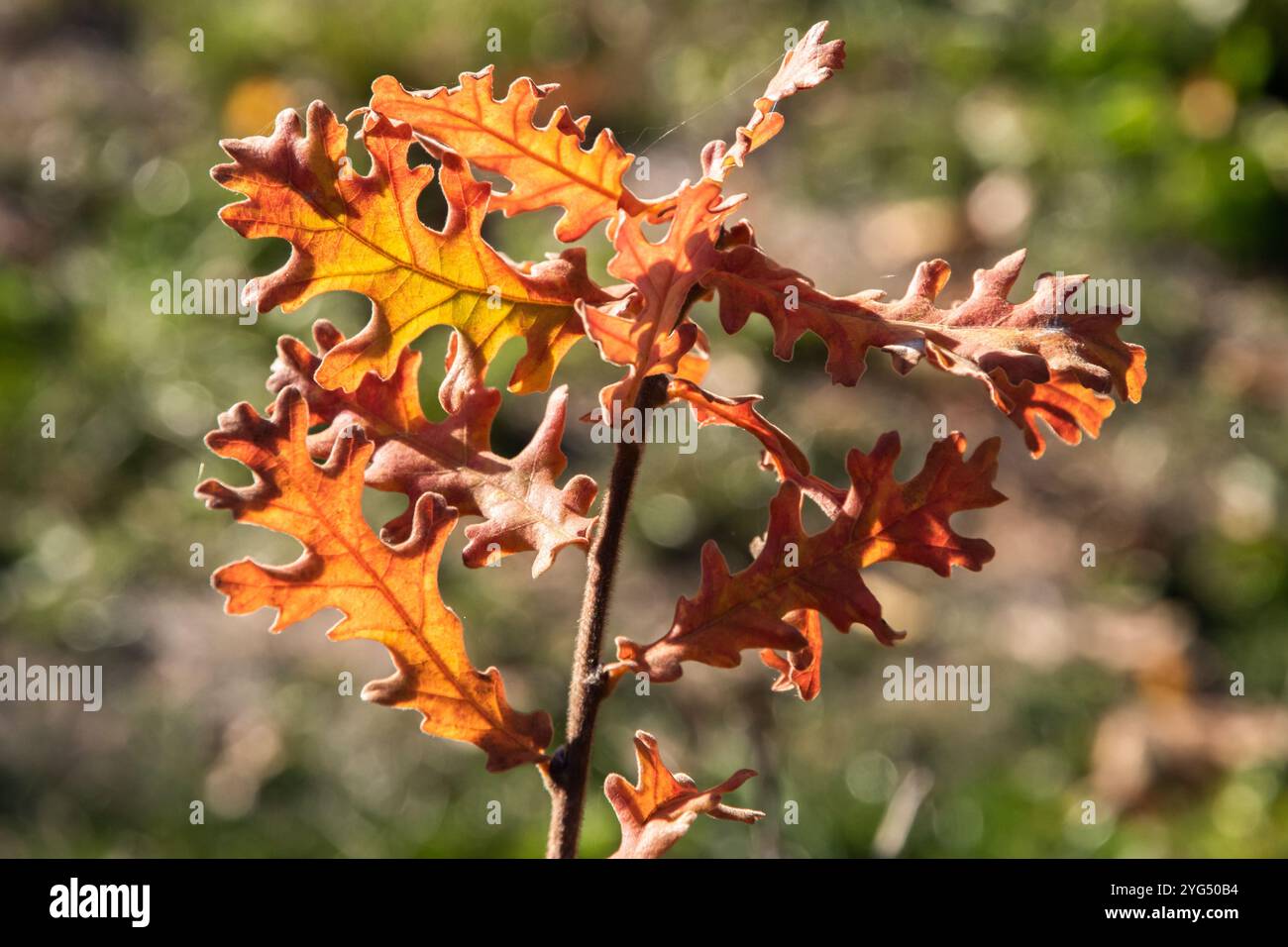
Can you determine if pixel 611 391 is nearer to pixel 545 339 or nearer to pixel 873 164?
pixel 545 339

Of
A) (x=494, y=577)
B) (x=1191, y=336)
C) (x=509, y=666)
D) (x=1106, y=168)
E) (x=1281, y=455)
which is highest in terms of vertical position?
(x=1106, y=168)

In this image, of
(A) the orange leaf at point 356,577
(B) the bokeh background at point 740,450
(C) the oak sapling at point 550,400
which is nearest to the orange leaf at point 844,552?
(C) the oak sapling at point 550,400

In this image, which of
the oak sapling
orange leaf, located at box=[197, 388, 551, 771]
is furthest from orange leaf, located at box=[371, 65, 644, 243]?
orange leaf, located at box=[197, 388, 551, 771]

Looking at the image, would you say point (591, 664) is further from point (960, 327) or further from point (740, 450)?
point (740, 450)

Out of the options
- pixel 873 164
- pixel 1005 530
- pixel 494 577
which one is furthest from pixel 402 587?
pixel 873 164

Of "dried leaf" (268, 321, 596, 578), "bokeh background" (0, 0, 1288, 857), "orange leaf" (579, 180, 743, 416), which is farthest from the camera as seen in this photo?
"bokeh background" (0, 0, 1288, 857)

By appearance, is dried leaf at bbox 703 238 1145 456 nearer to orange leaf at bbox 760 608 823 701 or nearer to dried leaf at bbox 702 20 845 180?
dried leaf at bbox 702 20 845 180
